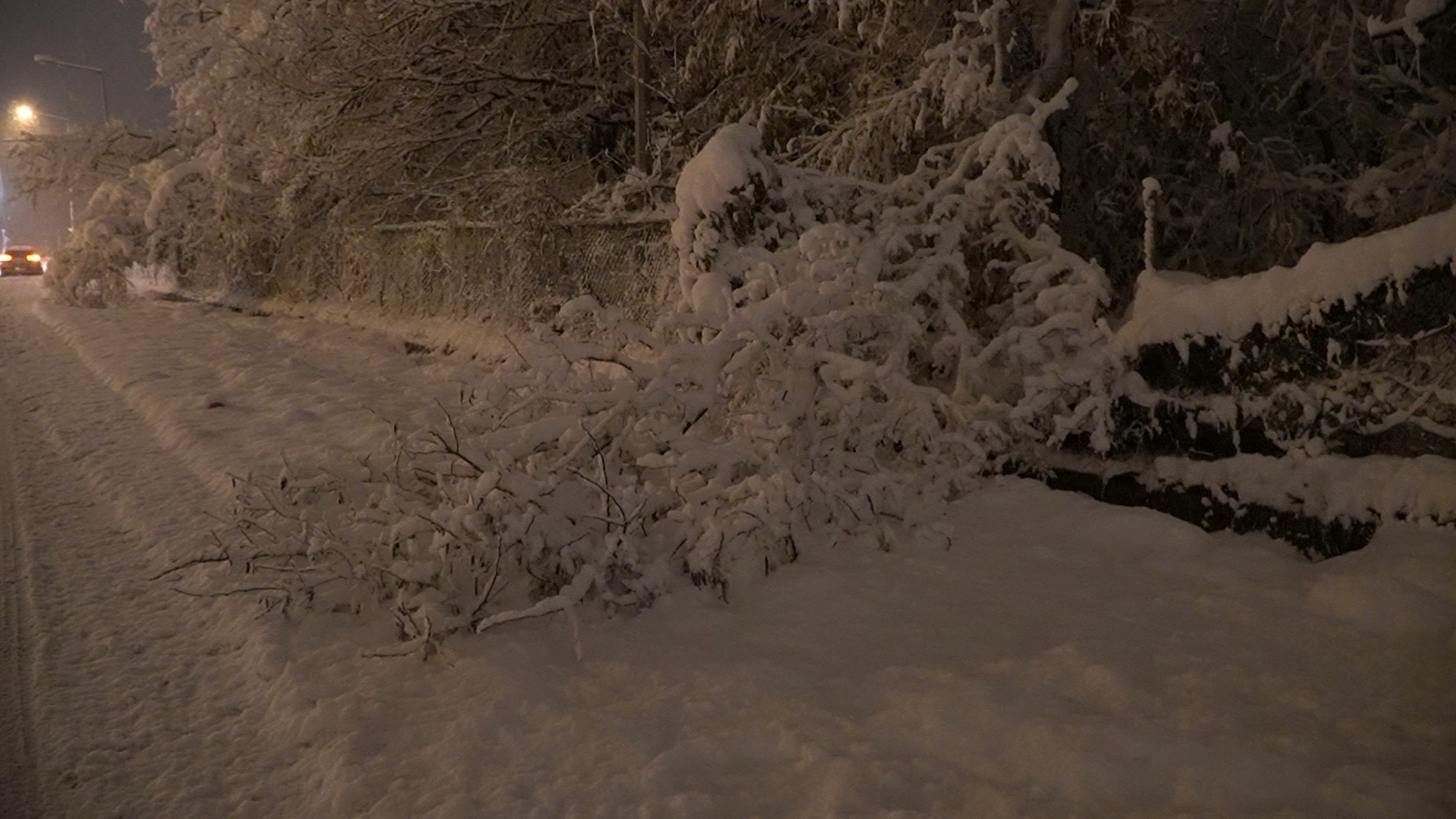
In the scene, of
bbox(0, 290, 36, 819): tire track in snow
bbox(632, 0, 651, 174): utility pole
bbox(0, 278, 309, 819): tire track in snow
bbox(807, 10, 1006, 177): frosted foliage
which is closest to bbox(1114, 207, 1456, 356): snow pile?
bbox(807, 10, 1006, 177): frosted foliage

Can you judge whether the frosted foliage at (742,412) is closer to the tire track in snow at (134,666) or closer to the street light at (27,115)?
the tire track in snow at (134,666)

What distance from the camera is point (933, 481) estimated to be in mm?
5219

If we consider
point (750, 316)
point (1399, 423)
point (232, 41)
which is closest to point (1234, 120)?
point (1399, 423)

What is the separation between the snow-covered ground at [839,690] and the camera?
2838mm

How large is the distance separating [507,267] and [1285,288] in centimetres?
812

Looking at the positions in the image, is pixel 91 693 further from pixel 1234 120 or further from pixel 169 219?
pixel 169 219

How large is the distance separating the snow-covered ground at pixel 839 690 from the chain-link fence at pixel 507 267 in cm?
375

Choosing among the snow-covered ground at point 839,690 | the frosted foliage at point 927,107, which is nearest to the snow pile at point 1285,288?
the snow-covered ground at point 839,690

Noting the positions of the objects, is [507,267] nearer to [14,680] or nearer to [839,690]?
[14,680]

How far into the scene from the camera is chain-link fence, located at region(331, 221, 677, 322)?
8.79 m

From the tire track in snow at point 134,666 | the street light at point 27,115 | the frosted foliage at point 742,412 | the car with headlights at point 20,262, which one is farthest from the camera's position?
the car with headlights at point 20,262

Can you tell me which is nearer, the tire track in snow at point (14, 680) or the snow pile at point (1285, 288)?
the tire track in snow at point (14, 680)

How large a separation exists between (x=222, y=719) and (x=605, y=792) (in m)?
1.54

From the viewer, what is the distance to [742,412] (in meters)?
5.13
